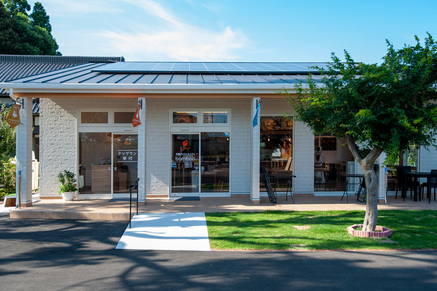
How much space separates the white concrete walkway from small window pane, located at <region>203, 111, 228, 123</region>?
395 centimetres

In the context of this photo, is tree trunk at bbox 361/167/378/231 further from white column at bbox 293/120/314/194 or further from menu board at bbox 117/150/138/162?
menu board at bbox 117/150/138/162

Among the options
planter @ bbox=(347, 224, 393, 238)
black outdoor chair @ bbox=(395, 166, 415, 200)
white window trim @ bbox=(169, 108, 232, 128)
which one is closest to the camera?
planter @ bbox=(347, 224, 393, 238)

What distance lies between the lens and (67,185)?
461 inches

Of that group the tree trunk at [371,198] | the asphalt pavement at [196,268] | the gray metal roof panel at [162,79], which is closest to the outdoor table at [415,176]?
the tree trunk at [371,198]

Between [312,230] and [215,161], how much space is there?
17.1 ft

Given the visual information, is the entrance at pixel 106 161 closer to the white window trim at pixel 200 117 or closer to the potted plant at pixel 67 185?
the potted plant at pixel 67 185

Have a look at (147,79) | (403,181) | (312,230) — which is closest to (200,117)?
(147,79)

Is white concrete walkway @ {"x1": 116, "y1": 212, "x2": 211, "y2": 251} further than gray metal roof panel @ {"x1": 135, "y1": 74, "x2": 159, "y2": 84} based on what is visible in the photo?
No

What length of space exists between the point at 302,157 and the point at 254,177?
100 inches

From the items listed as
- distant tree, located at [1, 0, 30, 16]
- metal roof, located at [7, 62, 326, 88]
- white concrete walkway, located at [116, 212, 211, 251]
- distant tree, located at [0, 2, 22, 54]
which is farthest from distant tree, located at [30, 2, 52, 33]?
white concrete walkway, located at [116, 212, 211, 251]

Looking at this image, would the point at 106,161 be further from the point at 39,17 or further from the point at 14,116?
the point at 39,17

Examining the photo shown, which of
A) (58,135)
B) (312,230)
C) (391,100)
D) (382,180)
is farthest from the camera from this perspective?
(58,135)

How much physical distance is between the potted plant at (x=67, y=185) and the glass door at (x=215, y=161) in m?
4.40

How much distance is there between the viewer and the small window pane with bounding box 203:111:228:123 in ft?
40.8
